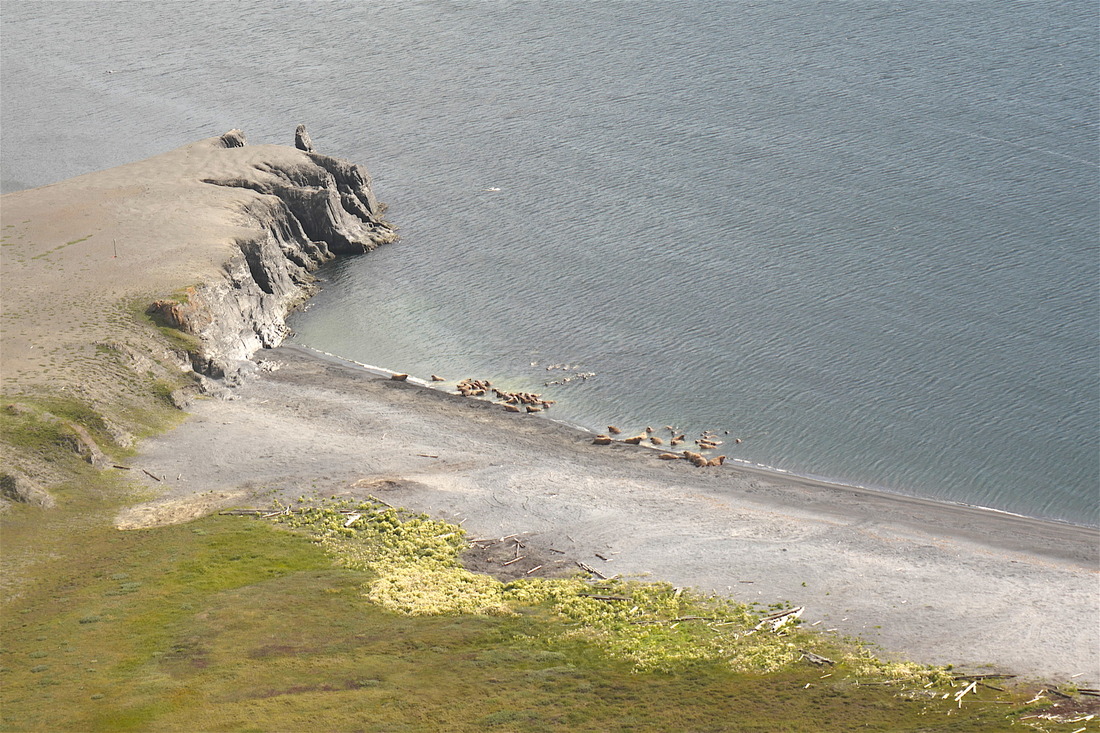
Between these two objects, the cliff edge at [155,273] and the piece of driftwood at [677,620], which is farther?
the cliff edge at [155,273]

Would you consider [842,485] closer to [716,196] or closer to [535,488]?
[535,488]

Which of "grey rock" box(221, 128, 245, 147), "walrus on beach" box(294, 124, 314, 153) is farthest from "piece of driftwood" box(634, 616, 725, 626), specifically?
"grey rock" box(221, 128, 245, 147)

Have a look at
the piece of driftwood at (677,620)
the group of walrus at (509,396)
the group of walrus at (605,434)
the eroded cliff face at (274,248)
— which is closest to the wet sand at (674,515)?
the group of walrus at (605,434)

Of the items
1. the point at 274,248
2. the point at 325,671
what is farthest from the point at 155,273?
the point at 325,671

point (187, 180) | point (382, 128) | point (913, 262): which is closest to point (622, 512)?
point (913, 262)

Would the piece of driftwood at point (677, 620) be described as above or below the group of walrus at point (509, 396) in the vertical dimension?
below

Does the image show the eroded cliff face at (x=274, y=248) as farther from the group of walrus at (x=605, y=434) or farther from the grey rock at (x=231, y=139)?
the group of walrus at (x=605, y=434)
